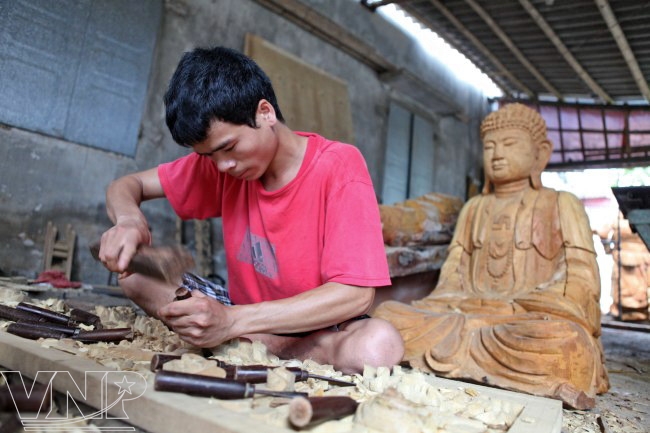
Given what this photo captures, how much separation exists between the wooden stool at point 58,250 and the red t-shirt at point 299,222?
2405 mm

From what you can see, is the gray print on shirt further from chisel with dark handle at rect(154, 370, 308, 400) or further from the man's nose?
chisel with dark handle at rect(154, 370, 308, 400)

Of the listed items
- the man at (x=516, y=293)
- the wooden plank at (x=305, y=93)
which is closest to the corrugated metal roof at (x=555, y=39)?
the wooden plank at (x=305, y=93)

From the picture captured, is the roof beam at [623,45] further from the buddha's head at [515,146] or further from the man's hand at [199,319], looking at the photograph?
the man's hand at [199,319]

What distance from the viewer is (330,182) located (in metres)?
1.81

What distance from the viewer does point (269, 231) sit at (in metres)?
1.90

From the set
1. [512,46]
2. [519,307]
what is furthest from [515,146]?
[512,46]

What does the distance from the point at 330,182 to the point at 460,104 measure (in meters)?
8.08

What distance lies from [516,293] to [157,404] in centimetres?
275

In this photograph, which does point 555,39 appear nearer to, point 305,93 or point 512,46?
point 512,46

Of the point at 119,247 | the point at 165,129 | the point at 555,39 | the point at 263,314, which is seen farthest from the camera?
the point at 555,39

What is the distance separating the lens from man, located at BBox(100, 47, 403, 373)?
153cm

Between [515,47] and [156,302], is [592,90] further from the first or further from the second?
[156,302]

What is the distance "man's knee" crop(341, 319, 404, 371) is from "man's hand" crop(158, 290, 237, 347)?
0.44m

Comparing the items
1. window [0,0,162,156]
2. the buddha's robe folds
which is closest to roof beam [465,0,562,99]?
the buddha's robe folds
